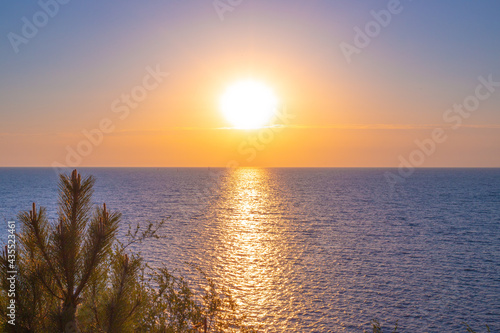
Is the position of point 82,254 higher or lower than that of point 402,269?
lower

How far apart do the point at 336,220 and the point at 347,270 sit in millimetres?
47195

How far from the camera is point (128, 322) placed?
9.64 m

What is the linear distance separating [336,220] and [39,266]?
93.5 metres

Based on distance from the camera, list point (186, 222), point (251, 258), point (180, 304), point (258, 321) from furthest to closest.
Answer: point (186, 222) → point (251, 258) → point (258, 321) → point (180, 304)

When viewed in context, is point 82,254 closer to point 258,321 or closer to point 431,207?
point 258,321

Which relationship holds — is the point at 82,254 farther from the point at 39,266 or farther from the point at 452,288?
the point at 452,288

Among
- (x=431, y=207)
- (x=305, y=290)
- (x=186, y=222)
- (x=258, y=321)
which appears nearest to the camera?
(x=258, y=321)

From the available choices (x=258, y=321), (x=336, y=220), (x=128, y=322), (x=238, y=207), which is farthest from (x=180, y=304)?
(x=238, y=207)

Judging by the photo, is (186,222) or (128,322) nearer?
(128,322)

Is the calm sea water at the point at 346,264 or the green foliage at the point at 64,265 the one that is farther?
the calm sea water at the point at 346,264

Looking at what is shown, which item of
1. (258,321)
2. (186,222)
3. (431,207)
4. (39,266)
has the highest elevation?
(431,207)

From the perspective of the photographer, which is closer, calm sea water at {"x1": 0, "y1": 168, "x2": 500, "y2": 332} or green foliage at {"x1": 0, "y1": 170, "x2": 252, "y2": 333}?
green foliage at {"x1": 0, "y1": 170, "x2": 252, "y2": 333}

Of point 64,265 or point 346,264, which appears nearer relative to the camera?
point 64,265

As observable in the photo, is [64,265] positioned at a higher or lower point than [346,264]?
lower
